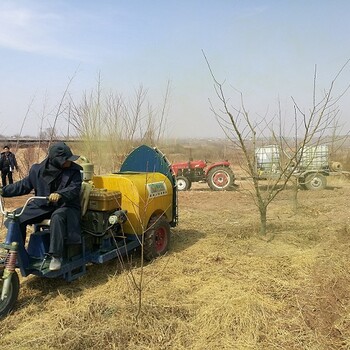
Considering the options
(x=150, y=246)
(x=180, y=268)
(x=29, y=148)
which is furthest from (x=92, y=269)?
(x=29, y=148)

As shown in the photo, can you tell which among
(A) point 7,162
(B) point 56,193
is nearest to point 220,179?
(A) point 7,162

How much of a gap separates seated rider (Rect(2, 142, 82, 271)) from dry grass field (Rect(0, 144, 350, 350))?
2.23ft

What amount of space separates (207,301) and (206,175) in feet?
35.4

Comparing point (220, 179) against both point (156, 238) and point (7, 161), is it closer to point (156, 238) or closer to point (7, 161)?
point (7, 161)

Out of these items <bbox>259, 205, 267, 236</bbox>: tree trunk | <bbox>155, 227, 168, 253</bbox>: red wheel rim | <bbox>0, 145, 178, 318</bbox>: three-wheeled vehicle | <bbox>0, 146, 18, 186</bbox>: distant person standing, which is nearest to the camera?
<bbox>0, 145, 178, 318</bbox>: three-wheeled vehicle

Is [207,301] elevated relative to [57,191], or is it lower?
lower

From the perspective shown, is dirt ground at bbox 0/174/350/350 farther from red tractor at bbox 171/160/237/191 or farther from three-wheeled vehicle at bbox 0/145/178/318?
red tractor at bbox 171/160/237/191

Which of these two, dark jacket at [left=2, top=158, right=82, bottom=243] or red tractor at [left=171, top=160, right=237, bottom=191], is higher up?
dark jacket at [left=2, top=158, right=82, bottom=243]

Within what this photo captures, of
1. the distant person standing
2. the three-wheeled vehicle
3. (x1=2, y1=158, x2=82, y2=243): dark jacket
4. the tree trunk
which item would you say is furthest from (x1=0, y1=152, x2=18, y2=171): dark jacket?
the tree trunk

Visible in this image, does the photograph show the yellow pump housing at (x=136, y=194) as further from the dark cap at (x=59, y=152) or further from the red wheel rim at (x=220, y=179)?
the red wheel rim at (x=220, y=179)

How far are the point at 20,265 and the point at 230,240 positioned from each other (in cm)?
347

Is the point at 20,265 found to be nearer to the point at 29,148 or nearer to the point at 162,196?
the point at 162,196

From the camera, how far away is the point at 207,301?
410cm

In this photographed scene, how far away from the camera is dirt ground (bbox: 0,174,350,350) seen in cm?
338
